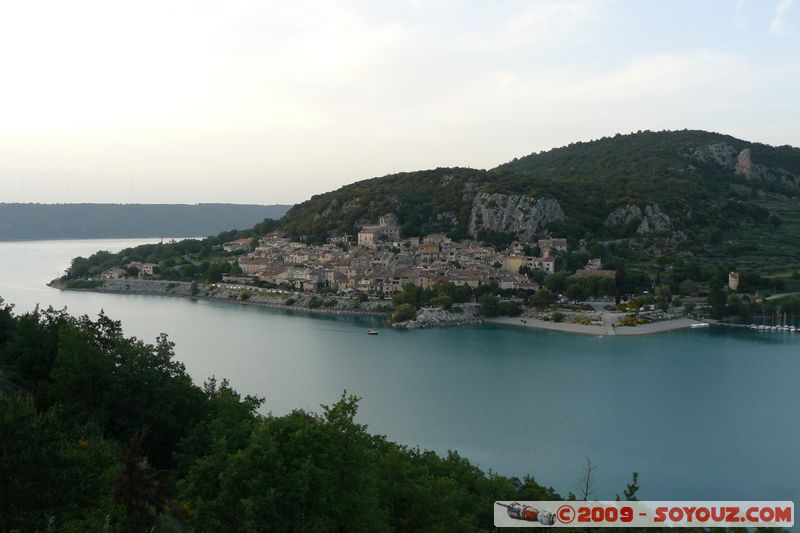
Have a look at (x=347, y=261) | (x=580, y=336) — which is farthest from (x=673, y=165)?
(x=580, y=336)

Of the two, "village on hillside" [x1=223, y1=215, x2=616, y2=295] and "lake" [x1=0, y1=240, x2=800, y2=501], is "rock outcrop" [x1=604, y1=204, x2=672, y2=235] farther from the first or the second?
"lake" [x1=0, y1=240, x2=800, y2=501]

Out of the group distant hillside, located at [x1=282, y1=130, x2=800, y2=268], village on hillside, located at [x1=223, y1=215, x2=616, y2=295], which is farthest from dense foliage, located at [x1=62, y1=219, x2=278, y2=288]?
distant hillside, located at [x1=282, y1=130, x2=800, y2=268]

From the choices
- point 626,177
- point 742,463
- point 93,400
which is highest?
point 626,177

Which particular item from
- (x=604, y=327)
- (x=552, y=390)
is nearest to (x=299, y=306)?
(x=604, y=327)

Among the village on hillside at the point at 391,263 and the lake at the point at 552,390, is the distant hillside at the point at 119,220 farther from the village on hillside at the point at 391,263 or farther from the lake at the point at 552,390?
the lake at the point at 552,390

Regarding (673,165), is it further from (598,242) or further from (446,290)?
(446,290)

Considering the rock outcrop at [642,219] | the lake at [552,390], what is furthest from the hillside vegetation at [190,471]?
the rock outcrop at [642,219]
